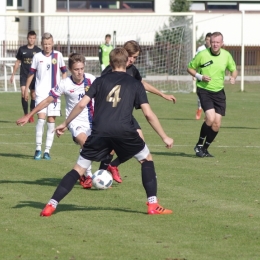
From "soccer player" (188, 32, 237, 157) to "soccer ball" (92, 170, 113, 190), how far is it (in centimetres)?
407

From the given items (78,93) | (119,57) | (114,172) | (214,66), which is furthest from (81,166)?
(214,66)

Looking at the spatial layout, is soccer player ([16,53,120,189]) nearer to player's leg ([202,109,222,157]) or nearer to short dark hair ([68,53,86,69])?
short dark hair ([68,53,86,69])

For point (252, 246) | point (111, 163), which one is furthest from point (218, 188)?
point (252, 246)

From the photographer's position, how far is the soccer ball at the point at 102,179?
34.1 ft

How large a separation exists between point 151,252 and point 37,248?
3.25ft

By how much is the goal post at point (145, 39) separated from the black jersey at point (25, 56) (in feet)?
29.6

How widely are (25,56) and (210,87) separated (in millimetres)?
7947

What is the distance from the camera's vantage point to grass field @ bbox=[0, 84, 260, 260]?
284 inches

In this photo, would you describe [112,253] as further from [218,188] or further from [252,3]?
[252,3]

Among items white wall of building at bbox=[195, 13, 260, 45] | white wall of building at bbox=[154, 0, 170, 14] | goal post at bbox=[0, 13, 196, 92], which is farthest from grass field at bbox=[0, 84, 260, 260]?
white wall of building at bbox=[154, 0, 170, 14]

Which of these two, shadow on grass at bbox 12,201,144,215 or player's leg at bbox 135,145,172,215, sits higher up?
player's leg at bbox 135,145,172,215

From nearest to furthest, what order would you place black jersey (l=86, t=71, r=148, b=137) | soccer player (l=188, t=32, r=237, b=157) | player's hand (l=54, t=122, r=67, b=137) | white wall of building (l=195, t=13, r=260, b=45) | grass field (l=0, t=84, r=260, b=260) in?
1. grass field (l=0, t=84, r=260, b=260)
2. black jersey (l=86, t=71, r=148, b=137)
3. player's hand (l=54, t=122, r=67, b=137)
4. soccer player (l=188, t=32, r=237, b=157)
5. white wall of building (l=195, t=13, r=260, b=45)

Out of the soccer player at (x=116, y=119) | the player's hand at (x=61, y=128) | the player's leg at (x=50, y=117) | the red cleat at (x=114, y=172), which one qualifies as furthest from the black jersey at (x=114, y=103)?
the player's leg at (x=50, y=117)

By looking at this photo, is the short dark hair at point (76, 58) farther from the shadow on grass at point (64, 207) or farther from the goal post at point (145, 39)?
the goal post at point (145, 39)
